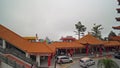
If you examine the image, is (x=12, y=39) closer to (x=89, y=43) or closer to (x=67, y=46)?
(x=67, y=46)

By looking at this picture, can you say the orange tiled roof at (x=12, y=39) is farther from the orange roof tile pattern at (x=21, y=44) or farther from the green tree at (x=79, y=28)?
the green tree at (x=79, y=28)

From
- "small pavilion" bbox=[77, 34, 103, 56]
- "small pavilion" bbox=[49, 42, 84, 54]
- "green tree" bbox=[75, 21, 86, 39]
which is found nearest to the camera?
"small pavilion" bbox=[49, 42, 84, 54]

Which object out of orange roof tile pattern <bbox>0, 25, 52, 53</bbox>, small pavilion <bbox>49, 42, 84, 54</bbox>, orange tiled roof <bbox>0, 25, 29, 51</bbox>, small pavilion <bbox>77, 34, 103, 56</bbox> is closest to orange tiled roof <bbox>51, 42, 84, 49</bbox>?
small pavilion <bbox>49, 42, 84, 54</bbox>

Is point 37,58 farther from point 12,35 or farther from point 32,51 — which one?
point 12,35

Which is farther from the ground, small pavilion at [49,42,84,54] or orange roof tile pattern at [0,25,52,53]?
orange roof tile pattern at [0,25,52,53]

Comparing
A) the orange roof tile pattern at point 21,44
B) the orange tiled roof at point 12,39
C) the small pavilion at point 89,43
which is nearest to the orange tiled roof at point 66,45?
the small pavilion at point 89,43

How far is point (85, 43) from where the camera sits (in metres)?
53.7

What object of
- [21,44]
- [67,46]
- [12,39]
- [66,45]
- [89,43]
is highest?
[12,39]

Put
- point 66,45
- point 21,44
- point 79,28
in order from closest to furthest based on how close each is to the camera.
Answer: point 21,44 → point 66,45 → point 79,28

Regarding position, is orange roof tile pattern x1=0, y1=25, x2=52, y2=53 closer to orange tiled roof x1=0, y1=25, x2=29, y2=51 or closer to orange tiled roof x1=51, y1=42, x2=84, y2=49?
orange tiled roof x1=0, y1=25, x2=29, y2=51

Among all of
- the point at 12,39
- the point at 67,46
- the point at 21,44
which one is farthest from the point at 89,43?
the point at 12,39

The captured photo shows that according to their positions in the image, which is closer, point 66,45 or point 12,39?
point 12,39

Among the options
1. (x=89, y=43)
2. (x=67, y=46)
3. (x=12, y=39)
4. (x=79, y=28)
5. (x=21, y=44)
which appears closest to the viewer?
(x=12, y=39)

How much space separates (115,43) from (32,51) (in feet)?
120
